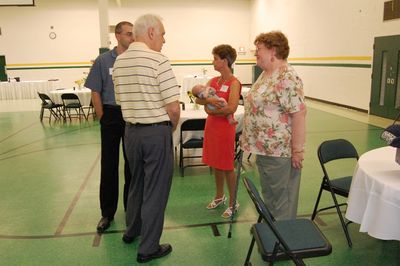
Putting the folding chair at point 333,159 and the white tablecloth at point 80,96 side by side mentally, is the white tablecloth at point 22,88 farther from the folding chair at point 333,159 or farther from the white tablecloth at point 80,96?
the folding chair at point 333,159

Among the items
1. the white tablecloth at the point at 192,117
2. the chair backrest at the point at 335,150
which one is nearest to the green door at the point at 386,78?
the white tablecloth at the point at 192,117

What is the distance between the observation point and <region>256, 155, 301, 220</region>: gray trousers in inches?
97.7

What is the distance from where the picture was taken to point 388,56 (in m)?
8.00

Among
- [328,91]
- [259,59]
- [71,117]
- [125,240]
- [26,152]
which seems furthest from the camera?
[328,91]

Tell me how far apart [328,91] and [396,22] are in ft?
10.9

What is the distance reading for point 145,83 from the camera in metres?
2.31

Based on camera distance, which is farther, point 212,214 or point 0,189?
point 0,189

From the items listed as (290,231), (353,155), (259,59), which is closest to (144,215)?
(290,231)

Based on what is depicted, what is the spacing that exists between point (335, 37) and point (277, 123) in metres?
8.78

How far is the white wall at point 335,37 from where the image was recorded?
8.62m

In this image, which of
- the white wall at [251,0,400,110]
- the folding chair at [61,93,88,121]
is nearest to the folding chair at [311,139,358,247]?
the white wall at [251,0,400,110]

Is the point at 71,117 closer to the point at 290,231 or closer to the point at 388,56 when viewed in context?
the point at 388,56

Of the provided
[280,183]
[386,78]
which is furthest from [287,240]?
[386,78]

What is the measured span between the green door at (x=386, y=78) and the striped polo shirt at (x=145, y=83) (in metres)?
6.66
